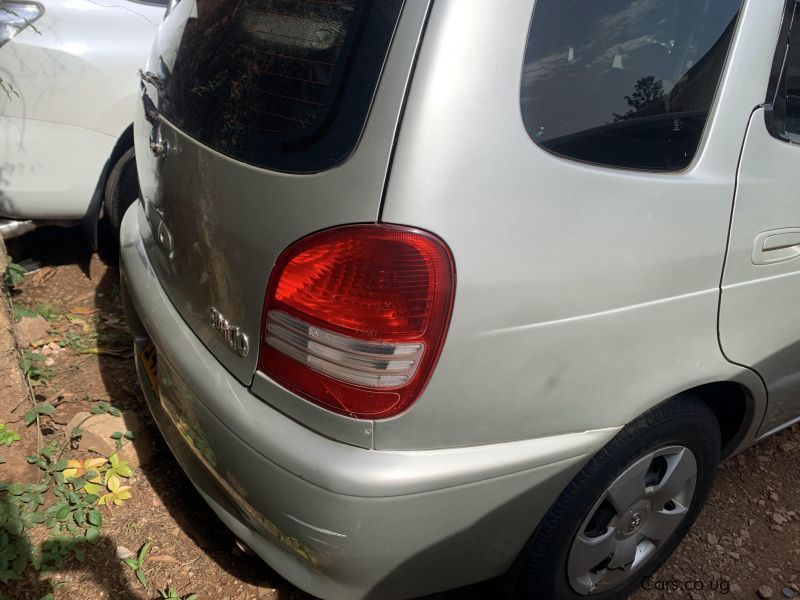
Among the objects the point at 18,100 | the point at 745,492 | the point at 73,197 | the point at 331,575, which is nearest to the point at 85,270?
the point at 73,197

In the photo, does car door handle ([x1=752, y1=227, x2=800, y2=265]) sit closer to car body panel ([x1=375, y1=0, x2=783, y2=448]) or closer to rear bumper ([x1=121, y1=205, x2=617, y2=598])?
car body panel ([x1=375, y1=0, x2=783, y2=448])

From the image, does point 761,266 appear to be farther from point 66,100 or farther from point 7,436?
point 66,100

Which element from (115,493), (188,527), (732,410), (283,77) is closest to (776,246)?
(732,410)

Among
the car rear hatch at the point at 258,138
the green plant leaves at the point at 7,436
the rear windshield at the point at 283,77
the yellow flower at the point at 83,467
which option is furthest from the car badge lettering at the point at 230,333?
the green plant leaves at the point at 7,436

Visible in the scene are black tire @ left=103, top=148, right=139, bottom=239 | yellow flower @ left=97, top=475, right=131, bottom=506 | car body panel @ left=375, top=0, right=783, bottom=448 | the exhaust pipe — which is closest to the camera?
car body panel @ left=375, top=0, right=783, bottom=448

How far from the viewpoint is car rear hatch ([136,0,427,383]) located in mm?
1291

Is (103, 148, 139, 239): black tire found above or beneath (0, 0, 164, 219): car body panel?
beneath

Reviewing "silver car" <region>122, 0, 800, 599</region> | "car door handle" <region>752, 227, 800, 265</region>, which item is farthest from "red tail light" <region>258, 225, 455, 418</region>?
"car door handle" <region>752, 227, 800, 265</region>

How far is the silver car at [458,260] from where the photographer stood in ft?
4.21

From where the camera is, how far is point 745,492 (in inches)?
102

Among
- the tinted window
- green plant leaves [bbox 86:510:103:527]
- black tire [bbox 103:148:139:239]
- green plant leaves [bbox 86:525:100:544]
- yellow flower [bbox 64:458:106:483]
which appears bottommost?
yellow flower [bbox 64:458:106:483]

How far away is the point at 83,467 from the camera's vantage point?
2314mm

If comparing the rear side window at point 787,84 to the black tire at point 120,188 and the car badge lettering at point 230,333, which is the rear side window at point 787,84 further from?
the black tire at point 120,188

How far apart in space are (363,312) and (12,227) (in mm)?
2462
